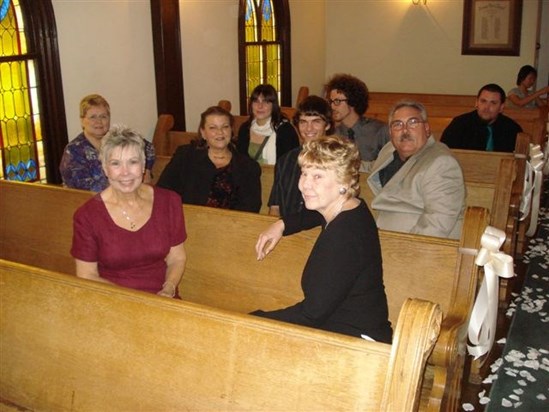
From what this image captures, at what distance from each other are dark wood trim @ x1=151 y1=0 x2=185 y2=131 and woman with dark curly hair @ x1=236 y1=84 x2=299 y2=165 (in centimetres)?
198

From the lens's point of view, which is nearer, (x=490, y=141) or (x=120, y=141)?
(x=120, y=141)

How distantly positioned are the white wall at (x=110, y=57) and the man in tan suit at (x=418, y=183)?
2916mm

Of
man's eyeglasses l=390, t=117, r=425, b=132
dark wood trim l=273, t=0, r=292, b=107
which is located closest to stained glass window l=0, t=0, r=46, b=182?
Answer: man's eyeglasses l=390, t=117, r=425, b=132

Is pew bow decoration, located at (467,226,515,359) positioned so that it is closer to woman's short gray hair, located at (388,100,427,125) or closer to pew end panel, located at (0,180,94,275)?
woman's short gray hair, located at (388,100,427,125)

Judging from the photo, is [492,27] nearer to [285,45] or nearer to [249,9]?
[285,45]

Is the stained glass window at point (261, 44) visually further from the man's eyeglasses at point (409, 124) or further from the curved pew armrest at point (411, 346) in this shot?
the curved pew armrest at point (411, 346)

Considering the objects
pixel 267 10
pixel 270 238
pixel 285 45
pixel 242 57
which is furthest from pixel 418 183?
pixel 285 45

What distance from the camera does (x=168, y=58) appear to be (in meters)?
6.19

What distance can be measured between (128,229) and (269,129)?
1.91m

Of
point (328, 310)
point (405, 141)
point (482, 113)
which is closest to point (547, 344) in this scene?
point (405, 141)

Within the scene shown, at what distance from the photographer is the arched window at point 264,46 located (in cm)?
782

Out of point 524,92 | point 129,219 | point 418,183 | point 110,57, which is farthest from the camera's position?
point 524,92

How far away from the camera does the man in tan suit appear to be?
9.91 feet

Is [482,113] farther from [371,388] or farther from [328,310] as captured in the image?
[371,388]
